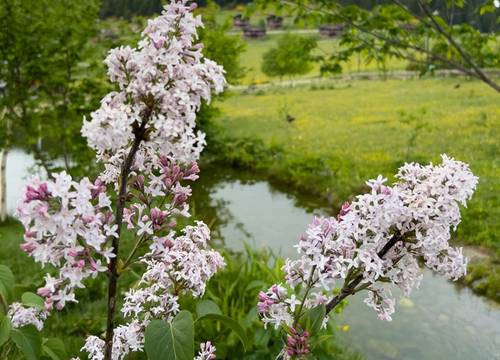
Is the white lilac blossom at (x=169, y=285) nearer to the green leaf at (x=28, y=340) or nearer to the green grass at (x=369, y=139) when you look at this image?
the green leaf at (x=28, y=340)

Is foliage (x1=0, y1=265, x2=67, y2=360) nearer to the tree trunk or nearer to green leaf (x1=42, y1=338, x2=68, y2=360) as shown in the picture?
green leaf (x1=42, y1=338, x2=68, y2=360)

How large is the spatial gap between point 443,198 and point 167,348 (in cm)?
105

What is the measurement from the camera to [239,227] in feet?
41.9

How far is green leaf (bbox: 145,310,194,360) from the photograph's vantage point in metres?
1.62

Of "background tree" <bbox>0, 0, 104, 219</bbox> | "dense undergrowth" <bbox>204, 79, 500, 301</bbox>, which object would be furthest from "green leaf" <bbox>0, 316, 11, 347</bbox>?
"background tree" <bbox>0, 0, 104, 219</bbox>

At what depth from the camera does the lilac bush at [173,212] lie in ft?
4.99

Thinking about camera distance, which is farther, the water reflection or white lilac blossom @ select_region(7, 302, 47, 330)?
the water reflection

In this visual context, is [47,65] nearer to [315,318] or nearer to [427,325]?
[427,325]

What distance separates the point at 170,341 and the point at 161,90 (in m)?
0.79

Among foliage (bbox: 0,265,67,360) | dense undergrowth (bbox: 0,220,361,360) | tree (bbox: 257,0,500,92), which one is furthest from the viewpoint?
tree (bbox: 257,0,500,92)

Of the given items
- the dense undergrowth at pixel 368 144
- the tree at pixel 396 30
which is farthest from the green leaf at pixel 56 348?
the dense undergrowth at pixel 368 144

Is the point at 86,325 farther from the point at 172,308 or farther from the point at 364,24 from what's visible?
the point at 364,24


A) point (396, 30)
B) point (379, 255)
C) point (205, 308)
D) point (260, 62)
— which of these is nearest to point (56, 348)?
point (205, 308)

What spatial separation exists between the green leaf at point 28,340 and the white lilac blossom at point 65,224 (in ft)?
1.21
